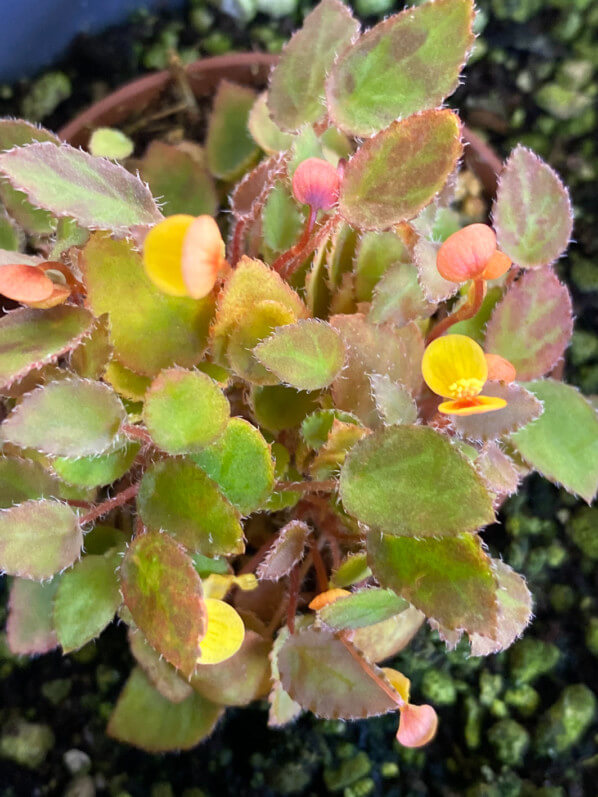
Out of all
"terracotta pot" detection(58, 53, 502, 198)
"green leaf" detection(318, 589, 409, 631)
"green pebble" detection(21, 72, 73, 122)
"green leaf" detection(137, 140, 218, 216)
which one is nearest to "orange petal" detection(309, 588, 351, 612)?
"green leaf" detection(318, 589, 409, 631)

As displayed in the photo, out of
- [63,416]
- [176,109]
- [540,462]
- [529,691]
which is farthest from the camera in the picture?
[176,109]

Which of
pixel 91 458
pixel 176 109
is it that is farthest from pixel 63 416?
pixel 176 109

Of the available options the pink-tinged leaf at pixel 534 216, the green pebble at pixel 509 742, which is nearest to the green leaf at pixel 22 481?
the pink-tinged leaf at pixel 534 216

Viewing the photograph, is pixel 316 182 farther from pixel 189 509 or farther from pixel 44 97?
pixel 44 97

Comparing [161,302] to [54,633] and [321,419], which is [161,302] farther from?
[54,633]

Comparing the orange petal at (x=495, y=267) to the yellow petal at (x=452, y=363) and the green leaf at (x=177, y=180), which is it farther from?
the green leaf at (x=177, y=180)

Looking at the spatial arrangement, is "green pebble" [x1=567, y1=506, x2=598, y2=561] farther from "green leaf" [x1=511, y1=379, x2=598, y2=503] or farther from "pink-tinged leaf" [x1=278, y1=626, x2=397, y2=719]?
"pink-tinged leaf" [x1=278, y1=626, x2=397, y2=719]
